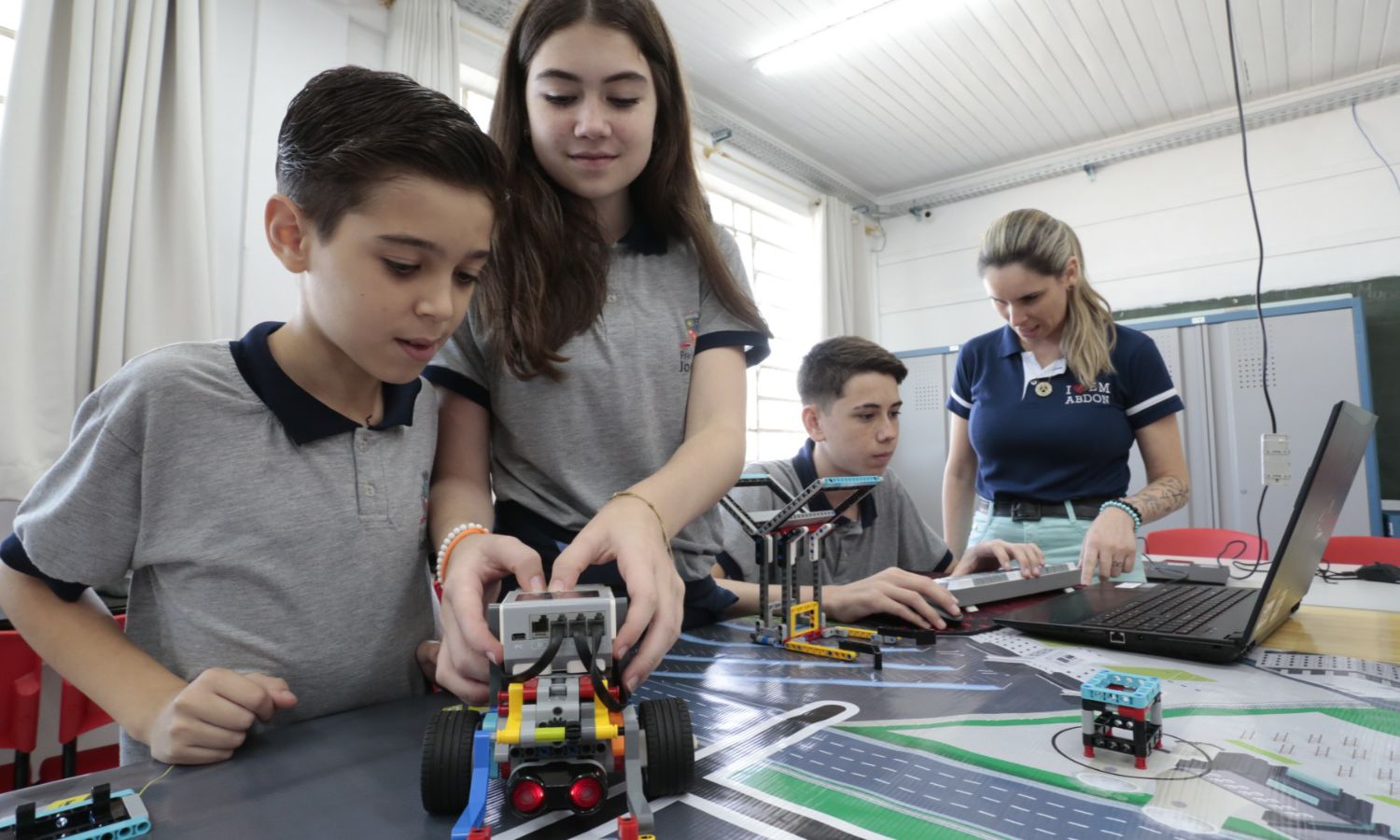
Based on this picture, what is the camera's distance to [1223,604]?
1211 millimetres

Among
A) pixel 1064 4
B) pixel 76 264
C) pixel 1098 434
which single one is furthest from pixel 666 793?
pixel 1064 4

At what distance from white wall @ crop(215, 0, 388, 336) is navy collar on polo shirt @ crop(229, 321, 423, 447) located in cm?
203

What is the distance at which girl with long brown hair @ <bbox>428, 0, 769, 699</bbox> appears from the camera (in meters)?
0.96

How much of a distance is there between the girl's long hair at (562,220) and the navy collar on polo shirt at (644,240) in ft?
0.04

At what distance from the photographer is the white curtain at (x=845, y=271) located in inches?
220

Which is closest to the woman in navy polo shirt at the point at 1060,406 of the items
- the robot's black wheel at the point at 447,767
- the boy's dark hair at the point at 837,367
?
the boy's dark hair at the point at 837,367

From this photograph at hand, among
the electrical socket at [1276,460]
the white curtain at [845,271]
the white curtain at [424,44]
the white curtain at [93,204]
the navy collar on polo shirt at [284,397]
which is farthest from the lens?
the white curtain at [845,271]

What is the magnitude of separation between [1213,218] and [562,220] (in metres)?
5.18

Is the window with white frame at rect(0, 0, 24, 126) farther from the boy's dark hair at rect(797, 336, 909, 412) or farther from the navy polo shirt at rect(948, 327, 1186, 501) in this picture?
the navy polo shirt at rect(948, 327, 1186, 501)

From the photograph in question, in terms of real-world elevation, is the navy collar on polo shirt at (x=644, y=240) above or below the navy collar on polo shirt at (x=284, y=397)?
above

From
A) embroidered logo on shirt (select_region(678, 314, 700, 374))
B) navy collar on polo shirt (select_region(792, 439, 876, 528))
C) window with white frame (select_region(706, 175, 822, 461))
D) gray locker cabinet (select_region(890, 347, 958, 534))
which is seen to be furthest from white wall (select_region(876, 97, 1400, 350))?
embroidered logo on shirt (select_region(678, 314, 700, 374))

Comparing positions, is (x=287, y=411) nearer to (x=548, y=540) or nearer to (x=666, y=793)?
(x=548, y=540)

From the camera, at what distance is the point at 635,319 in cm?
106

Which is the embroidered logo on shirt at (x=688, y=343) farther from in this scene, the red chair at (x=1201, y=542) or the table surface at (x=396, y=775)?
the red chair at (x=1201, y=542)
